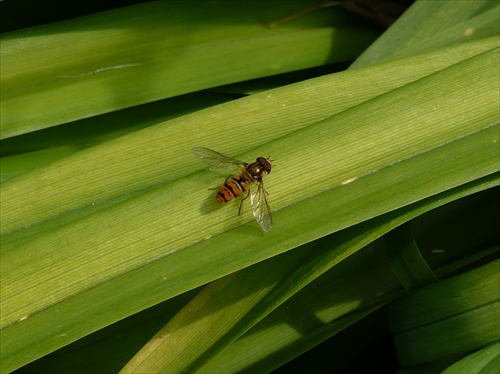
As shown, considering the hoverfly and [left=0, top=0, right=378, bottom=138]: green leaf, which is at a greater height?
[left=0, top=0, right=378, bottom=138]: green leaf

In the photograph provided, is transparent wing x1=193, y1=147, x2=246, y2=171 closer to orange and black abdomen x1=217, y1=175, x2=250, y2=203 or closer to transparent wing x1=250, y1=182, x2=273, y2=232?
orange and black abdomen x1=217, y1=175, x2=250, y2=203

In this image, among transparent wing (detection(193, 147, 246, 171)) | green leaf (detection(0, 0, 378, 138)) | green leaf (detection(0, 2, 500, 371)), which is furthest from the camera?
green leaf (detection(0, 0, 378, 138))

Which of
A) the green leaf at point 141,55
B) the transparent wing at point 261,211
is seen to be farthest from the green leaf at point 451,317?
the green leaf at point 141,55

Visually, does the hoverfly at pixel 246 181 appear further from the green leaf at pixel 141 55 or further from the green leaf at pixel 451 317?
the green leaf at pixel 451 317

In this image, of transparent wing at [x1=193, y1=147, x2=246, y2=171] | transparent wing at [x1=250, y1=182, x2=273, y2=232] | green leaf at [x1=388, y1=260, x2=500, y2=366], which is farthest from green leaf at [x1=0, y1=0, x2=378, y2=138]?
green leaf at [x1=388, y1=260, x2=500, y2=366]

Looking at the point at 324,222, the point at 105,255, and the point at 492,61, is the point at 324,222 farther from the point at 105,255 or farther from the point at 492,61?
the point at 492,61

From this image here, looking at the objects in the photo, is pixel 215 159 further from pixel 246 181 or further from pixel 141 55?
pixel 141 55

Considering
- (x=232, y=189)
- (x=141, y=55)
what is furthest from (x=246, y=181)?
(x=141, y=55)

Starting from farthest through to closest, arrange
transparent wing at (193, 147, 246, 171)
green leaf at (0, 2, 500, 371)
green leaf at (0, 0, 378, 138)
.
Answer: green leaf at (0, 0, 378, 138)
transparent wing at (193, 147, 246, 171)
green leaf at (0, 2, 500, 371)
